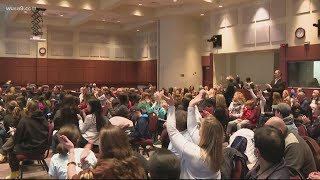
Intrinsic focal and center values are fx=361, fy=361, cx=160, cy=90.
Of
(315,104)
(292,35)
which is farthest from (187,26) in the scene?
(315,104)

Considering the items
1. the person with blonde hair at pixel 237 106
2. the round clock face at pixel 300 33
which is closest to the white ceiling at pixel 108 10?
the round clock face at pixel 300 33

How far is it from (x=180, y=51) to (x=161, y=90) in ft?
23.1

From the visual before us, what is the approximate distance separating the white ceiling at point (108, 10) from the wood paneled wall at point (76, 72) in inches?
93.3

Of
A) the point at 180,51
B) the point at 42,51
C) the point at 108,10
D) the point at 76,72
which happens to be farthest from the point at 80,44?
the point at 180,51

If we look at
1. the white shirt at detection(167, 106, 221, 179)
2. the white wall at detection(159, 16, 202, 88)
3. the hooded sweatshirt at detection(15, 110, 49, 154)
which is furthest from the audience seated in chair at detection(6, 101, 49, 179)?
the white wall at detection(159, 16, 202, 88)

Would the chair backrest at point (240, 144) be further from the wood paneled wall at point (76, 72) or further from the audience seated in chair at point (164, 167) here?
the wood paneled wall at point (76, 72)

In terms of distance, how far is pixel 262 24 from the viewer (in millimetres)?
15211

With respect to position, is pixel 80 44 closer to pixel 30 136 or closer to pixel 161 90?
pixel 161 90

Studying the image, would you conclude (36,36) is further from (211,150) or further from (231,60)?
(211,150)

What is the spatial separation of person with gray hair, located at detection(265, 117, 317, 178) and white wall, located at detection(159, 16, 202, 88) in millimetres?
15198

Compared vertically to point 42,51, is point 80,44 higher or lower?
higher

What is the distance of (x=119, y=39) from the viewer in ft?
79.5

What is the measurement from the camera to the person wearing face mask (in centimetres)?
260

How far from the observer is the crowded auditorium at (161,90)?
9.43 feet
